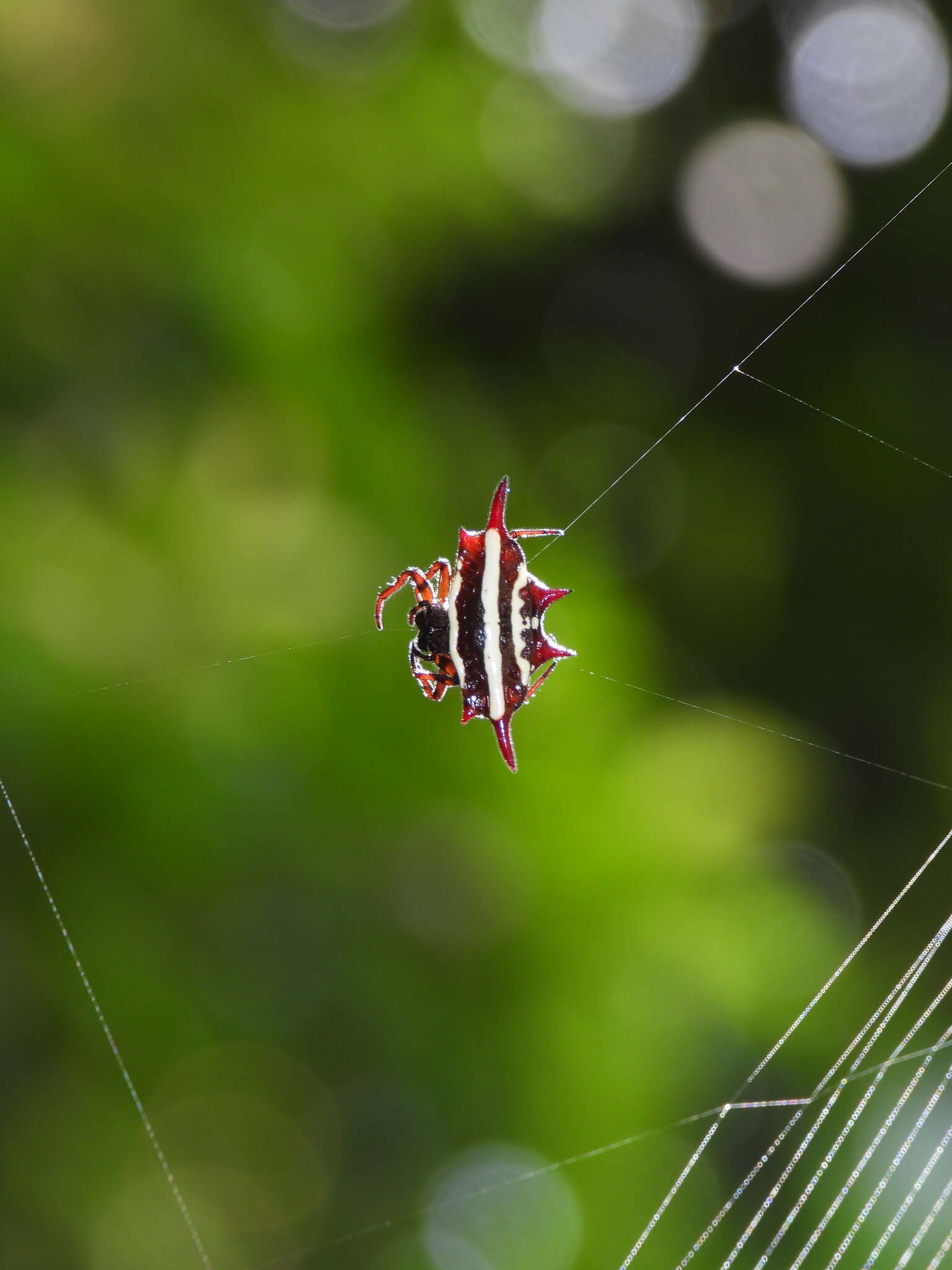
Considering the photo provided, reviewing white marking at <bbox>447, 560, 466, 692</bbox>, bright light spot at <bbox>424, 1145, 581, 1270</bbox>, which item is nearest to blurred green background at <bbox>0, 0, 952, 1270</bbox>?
bright light spot at <bbox>424, 1145, 581, 1270</bbox>

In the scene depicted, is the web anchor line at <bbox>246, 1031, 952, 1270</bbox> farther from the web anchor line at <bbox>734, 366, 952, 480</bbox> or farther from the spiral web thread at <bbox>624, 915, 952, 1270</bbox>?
the web anchor line at <bbox>734, 366, 952, 480</bbox>

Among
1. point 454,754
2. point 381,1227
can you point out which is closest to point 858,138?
point 454,754

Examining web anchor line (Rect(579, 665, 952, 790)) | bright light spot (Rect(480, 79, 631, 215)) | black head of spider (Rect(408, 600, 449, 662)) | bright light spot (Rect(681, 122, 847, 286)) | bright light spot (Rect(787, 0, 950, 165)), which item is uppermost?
bright light spot (Rect(787, 0, 950, 165))

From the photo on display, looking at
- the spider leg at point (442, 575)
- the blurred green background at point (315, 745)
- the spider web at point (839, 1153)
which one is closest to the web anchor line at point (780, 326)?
the spider web at point (839, 1153)

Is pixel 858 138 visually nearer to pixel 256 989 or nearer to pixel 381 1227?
pixel 256 989

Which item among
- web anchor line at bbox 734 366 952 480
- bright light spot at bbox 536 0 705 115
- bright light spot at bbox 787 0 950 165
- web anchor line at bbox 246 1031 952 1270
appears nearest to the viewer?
web anchor line at bbox 246 1031 952 1270

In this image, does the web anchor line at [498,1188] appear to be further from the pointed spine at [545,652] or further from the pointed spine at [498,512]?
the pointed spine at [498,512]

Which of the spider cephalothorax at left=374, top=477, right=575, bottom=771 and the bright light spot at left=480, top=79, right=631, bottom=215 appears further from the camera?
the bright light spot at left=480, top=79, right=631, bottom=215
